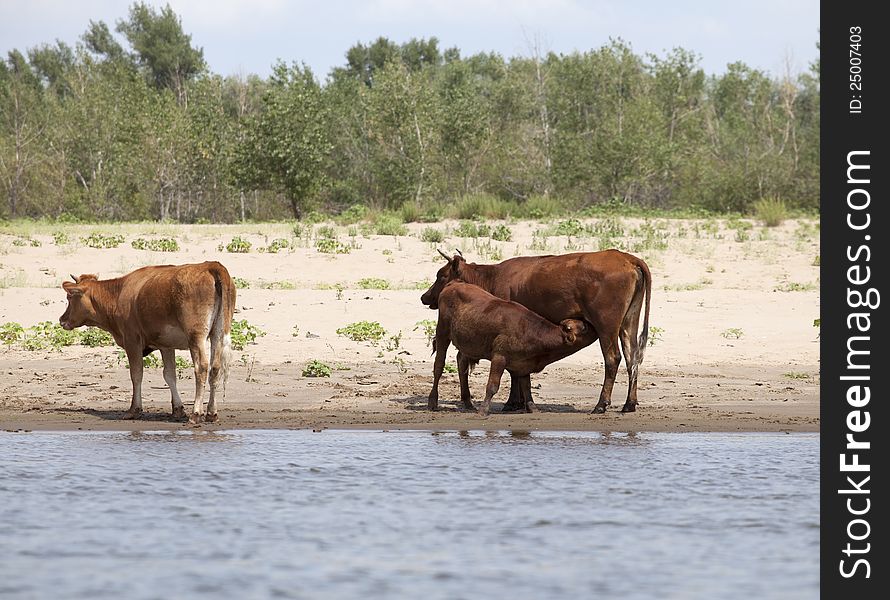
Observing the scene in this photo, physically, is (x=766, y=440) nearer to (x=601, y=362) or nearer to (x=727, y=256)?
(x=601, y=362)

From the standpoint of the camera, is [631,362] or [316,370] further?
[316,370]

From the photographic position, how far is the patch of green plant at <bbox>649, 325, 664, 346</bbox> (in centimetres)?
1512

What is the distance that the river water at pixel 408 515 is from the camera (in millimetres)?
6219

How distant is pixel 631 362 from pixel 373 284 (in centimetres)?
758

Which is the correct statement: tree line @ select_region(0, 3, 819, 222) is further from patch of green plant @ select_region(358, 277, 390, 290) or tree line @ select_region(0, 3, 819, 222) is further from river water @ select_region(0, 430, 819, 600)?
river water @ select_region(0, 430, 819, 600)

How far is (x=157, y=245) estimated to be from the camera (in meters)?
22.1

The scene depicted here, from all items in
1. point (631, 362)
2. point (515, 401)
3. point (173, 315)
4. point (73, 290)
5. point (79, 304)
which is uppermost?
point (73, 290)

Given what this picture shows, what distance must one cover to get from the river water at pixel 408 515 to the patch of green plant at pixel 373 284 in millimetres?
7666

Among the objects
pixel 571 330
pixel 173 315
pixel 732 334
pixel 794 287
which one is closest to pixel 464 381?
pixel 571 330

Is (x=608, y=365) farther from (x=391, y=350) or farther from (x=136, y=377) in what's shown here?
(x=136, y=377)

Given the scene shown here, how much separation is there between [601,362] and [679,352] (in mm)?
1051

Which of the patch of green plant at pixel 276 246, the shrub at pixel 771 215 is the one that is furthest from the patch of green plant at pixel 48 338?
the shrub at pixel 771 215

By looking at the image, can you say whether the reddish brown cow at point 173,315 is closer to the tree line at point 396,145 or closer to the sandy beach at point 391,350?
the sandy beach at point 391,350
